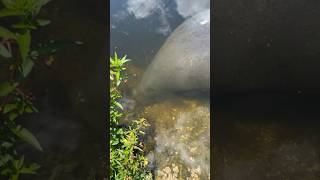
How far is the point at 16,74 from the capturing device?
65.2 inches

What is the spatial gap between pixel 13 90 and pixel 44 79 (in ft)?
0.63

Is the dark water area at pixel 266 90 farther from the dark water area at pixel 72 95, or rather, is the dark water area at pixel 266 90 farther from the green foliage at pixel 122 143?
the green foliage at pixel 122 143

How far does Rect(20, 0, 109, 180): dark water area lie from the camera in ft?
5.92

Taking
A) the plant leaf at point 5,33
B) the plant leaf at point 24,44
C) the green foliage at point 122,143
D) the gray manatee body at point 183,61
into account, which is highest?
the gray manatee body at point 183,61

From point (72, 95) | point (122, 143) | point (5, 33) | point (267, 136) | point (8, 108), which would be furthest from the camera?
point (122, 143)

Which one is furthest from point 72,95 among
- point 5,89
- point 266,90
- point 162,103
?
point 162,103

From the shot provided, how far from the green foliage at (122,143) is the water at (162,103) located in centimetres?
8

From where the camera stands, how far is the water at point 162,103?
3.23 m

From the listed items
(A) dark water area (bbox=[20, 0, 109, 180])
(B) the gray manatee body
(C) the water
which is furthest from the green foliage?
(A) dark water area (bbox=[20, 0, 109, 180])

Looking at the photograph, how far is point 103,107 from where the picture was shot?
6.55 feet

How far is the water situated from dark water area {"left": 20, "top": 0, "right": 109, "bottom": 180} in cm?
128

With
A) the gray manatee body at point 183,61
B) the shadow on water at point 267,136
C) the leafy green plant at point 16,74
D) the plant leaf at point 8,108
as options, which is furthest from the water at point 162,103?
the plant leaf at point 8,108

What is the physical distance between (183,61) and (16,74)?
6.02ft

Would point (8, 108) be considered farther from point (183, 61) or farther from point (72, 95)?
point (183, 61)
